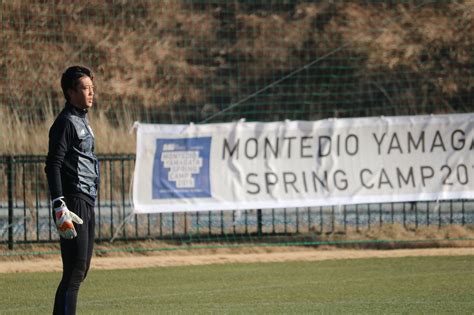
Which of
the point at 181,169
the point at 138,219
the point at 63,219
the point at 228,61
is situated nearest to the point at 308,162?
the point at 181,169

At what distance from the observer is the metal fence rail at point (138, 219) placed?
16484mm

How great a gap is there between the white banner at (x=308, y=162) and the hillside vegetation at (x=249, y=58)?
321 inches

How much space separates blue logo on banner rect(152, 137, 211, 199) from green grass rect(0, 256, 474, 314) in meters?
1.71

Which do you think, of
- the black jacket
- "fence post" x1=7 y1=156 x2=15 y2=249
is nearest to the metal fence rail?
"fence post" x1=7 y1=156 x2=15 y2=249

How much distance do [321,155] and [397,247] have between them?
175 cm

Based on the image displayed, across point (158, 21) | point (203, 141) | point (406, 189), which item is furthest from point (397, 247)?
point (158, 21)

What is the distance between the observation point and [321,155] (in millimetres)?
16031

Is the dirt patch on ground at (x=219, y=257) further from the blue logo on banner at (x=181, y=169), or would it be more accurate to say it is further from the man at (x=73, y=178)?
the man at (x=73, y=178)

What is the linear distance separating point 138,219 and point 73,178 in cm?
982

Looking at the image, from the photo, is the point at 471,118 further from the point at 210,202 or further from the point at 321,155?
the point at 210,202

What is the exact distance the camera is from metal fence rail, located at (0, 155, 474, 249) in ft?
54.1

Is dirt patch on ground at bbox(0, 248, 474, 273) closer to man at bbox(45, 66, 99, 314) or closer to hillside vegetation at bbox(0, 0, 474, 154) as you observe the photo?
man at bbox(45, 66, 99, 314)

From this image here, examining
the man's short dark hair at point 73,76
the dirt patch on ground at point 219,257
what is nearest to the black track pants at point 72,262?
the man's short dark hair at point 73,76

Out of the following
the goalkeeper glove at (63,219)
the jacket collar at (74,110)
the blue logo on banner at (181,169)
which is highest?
the jacket collar at (74,110)
